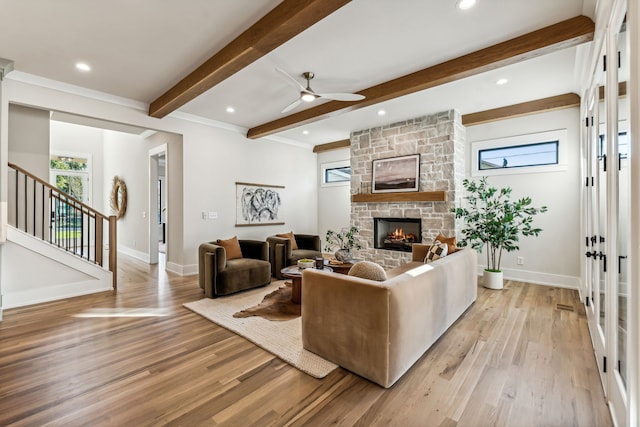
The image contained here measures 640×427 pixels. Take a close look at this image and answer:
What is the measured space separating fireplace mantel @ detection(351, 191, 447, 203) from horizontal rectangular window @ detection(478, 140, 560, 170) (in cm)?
102

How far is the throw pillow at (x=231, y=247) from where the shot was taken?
4.41 metres

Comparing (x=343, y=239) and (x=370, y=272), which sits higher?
(x=370, y=272)

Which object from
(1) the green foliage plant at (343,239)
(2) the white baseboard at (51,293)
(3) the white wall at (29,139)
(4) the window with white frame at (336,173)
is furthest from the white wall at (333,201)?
(3) the white wall at (29,139)

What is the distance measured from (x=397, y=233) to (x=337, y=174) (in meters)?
2.40

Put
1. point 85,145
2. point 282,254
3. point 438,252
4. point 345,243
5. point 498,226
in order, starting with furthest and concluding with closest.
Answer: point 85,145
point 345,243
point 282,254
point 498,226
point 438,252

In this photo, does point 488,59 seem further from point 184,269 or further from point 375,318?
point 184,269

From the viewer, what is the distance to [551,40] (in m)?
2.58

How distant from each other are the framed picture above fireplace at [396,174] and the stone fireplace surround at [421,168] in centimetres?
10

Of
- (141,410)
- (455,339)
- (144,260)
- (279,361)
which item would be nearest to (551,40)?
(455,339)

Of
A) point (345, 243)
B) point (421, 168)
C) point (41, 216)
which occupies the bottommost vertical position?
point (345, 243)

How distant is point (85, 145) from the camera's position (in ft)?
26.1

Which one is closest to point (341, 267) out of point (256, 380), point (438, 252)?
point (438, 252)

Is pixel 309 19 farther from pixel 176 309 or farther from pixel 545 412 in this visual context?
pixel 176 309

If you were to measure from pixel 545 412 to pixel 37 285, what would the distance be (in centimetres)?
527
